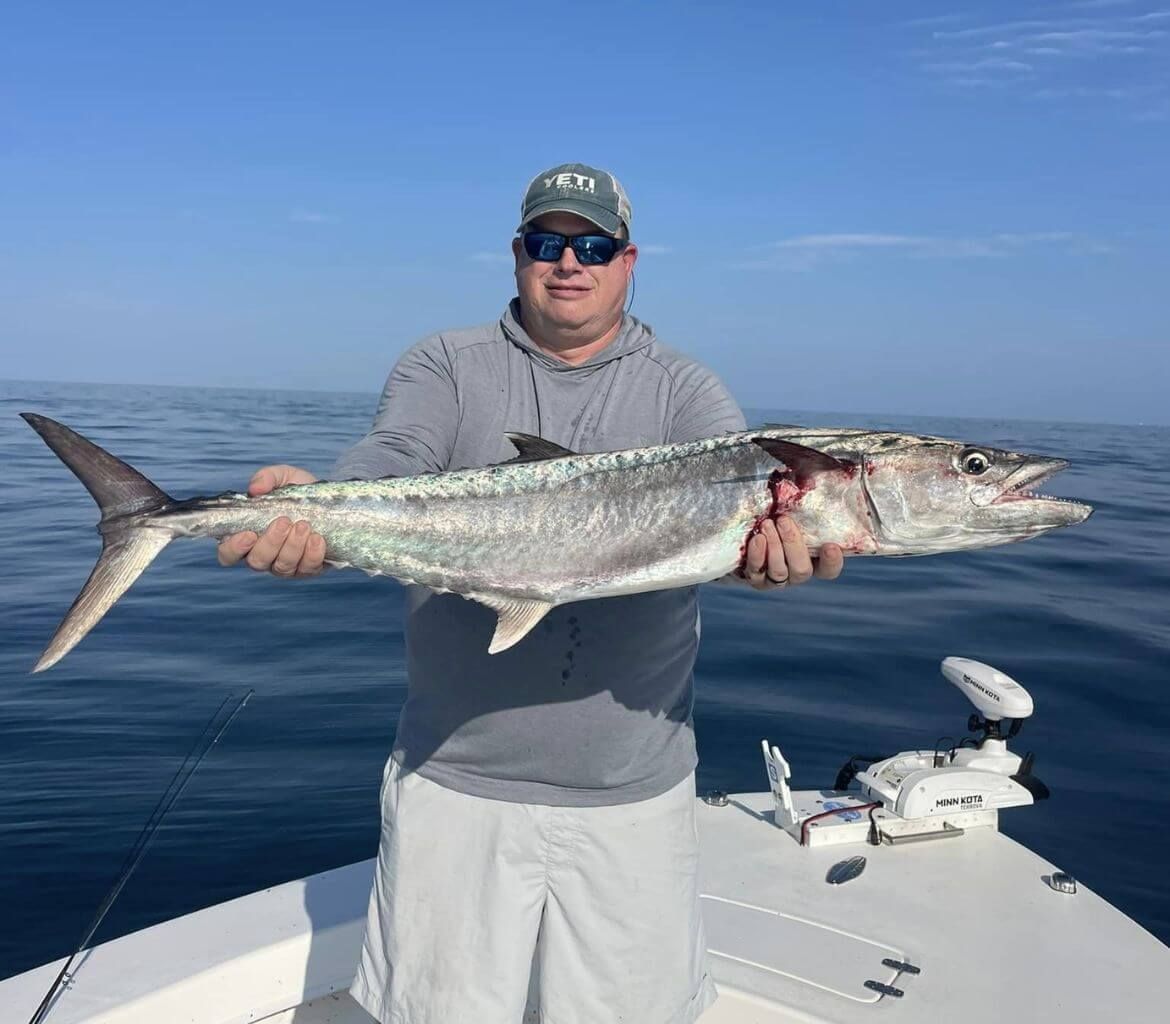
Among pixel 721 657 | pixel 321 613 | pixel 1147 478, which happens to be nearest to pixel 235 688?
pixel 321 613

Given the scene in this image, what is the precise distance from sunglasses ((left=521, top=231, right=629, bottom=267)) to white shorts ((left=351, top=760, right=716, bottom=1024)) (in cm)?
170

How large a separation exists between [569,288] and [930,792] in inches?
133

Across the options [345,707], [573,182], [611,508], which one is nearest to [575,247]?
[573,182]

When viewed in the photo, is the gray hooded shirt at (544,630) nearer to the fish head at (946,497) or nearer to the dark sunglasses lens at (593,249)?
the dark sunglasses lens at (593,249)

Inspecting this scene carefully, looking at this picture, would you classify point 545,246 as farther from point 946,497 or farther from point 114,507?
point 114,507

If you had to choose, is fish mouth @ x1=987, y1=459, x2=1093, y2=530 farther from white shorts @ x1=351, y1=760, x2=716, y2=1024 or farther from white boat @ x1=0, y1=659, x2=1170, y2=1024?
white boat @ x1=0, y1=659, x2=1170, y2=1024

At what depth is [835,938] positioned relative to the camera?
12.8ft

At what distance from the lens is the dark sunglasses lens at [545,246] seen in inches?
118

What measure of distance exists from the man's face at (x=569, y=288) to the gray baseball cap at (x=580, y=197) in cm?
3

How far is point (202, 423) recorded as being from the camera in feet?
125

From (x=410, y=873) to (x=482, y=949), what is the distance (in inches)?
12.3

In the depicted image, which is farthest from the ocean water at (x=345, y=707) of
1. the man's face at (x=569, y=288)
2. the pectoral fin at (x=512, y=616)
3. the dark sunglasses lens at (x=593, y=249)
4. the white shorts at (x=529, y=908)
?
the dark sunglasses lens at (x=593, y=249)

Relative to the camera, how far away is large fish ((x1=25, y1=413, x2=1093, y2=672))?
2.89 m

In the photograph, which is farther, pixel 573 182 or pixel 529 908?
pixel 573 182
